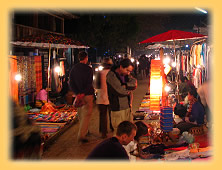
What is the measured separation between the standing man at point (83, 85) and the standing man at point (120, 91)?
133cm

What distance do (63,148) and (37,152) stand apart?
4651 millimetres

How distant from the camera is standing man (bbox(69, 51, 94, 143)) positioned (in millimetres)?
7055

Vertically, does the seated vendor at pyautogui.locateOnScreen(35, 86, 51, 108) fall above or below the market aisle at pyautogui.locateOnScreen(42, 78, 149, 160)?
above

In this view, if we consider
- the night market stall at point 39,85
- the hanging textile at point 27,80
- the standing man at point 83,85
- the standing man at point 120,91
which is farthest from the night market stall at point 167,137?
the hanging textile at point 27,80

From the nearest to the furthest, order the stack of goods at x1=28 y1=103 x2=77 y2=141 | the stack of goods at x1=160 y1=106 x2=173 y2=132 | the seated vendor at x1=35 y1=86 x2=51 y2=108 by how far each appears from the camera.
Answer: the stack of goods at x1=160 y1=106 x2=173 y2=132, the stack of goods at x1=28 y1=103 x2=77 y2=141, the seated vendor at x1=35 y1=86 x2=51 y2=108

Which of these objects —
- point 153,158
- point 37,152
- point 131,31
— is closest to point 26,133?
point 37,152

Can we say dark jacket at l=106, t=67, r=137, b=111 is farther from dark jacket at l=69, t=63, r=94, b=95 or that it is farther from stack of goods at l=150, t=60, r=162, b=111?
stack of goods at l=150, t=60, r=162, b=111

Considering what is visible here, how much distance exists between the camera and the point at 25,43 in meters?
9.89

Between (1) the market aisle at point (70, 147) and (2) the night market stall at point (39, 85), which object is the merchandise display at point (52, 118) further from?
(1) the market aisle at point (70, 147)

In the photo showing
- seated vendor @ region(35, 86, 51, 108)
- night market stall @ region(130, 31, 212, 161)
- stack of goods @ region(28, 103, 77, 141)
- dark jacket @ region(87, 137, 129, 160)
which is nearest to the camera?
dark jacket @ region(87, 137, 129, 160)

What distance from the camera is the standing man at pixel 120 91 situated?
5789 mm

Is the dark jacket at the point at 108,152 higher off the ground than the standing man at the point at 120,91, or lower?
lower

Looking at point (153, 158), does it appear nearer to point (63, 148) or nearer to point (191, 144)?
point (191, 144)

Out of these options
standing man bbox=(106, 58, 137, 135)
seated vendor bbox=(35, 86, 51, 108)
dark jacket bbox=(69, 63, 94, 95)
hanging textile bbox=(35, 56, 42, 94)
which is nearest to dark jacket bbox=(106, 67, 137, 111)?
standing man bbox=(106, 58, 137, 135)
